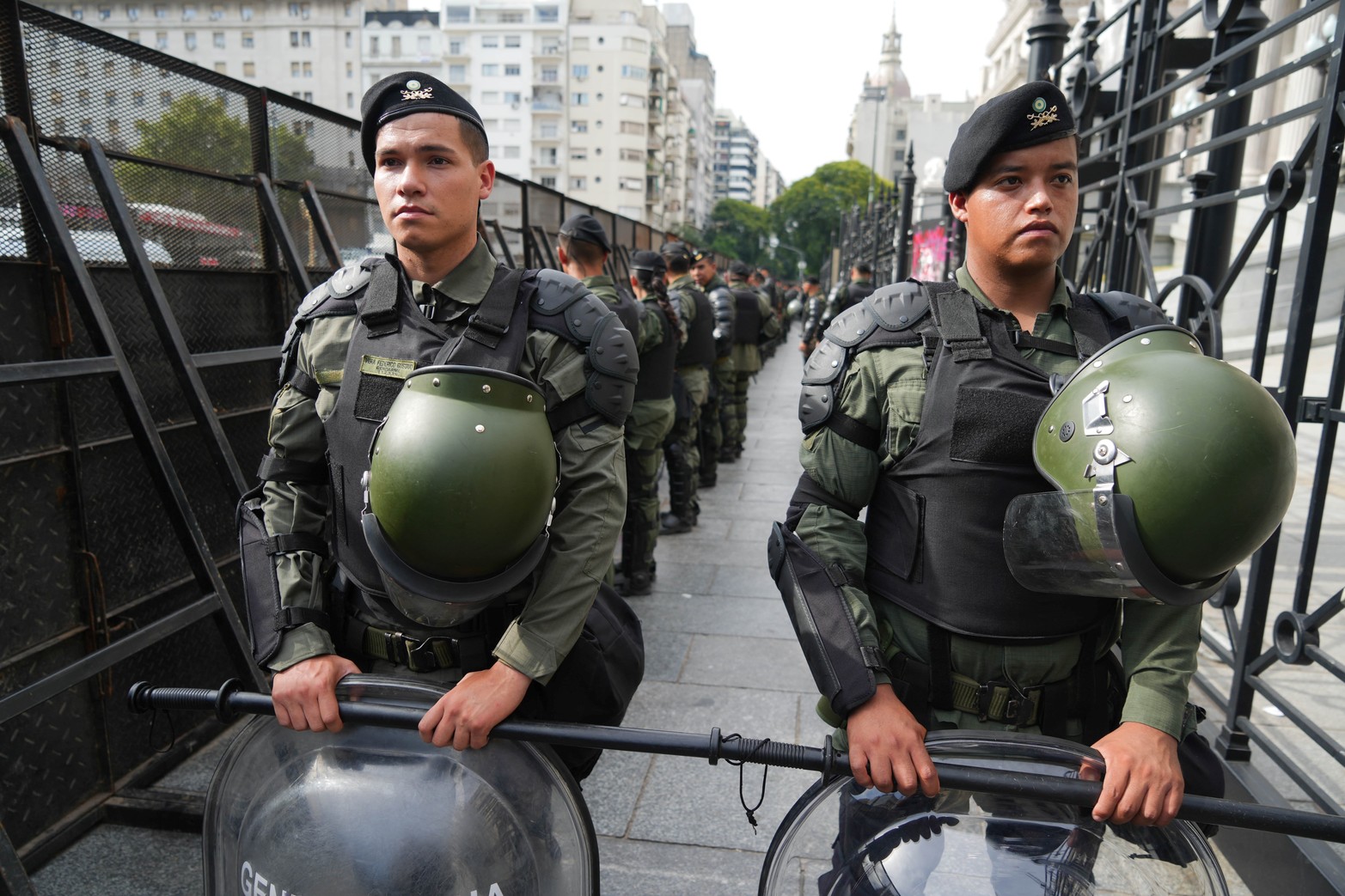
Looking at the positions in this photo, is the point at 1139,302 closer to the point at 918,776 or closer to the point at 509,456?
the point at 918,776

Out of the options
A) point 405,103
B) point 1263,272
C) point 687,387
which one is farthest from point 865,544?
point 687,387

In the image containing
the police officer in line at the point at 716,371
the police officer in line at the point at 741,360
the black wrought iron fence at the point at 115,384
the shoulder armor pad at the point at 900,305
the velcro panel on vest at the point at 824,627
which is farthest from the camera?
the police officer in line at the point at 741,360

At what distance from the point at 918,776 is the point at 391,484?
0.98 m

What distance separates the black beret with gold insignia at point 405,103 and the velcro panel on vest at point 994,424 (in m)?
1.13

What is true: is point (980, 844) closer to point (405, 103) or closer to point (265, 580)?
point (265, 580)

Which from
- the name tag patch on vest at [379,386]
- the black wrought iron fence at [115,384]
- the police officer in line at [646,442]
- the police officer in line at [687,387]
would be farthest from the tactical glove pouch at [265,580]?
the police officer in line at [687,387]

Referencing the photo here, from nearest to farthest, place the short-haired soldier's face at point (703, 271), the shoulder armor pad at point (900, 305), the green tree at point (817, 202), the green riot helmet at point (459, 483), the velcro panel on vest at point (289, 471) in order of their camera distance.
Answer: the green riot helmet at point (459, 483) < the shoulder armor pad at point (900, 305) < the velcro panel on vest at point (289, 471) < the short-haired soldier's face at point (703, 271) < the green tree at point (817, 202)

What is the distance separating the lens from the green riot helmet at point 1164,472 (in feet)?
4.39

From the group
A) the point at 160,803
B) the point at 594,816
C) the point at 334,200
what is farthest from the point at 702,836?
the point at 334,200

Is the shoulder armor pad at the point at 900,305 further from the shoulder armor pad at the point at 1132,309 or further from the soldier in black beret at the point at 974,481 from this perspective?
the shoulder armor pad at the point at 1132,309

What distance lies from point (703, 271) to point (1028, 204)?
764 cm

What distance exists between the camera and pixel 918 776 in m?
1.47

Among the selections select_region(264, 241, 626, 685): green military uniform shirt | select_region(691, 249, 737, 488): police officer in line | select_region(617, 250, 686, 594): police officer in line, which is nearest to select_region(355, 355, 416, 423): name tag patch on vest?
select_region(264, 241, 626, 685): green military uniform shirt

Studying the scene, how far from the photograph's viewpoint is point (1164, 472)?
4.43 ft
